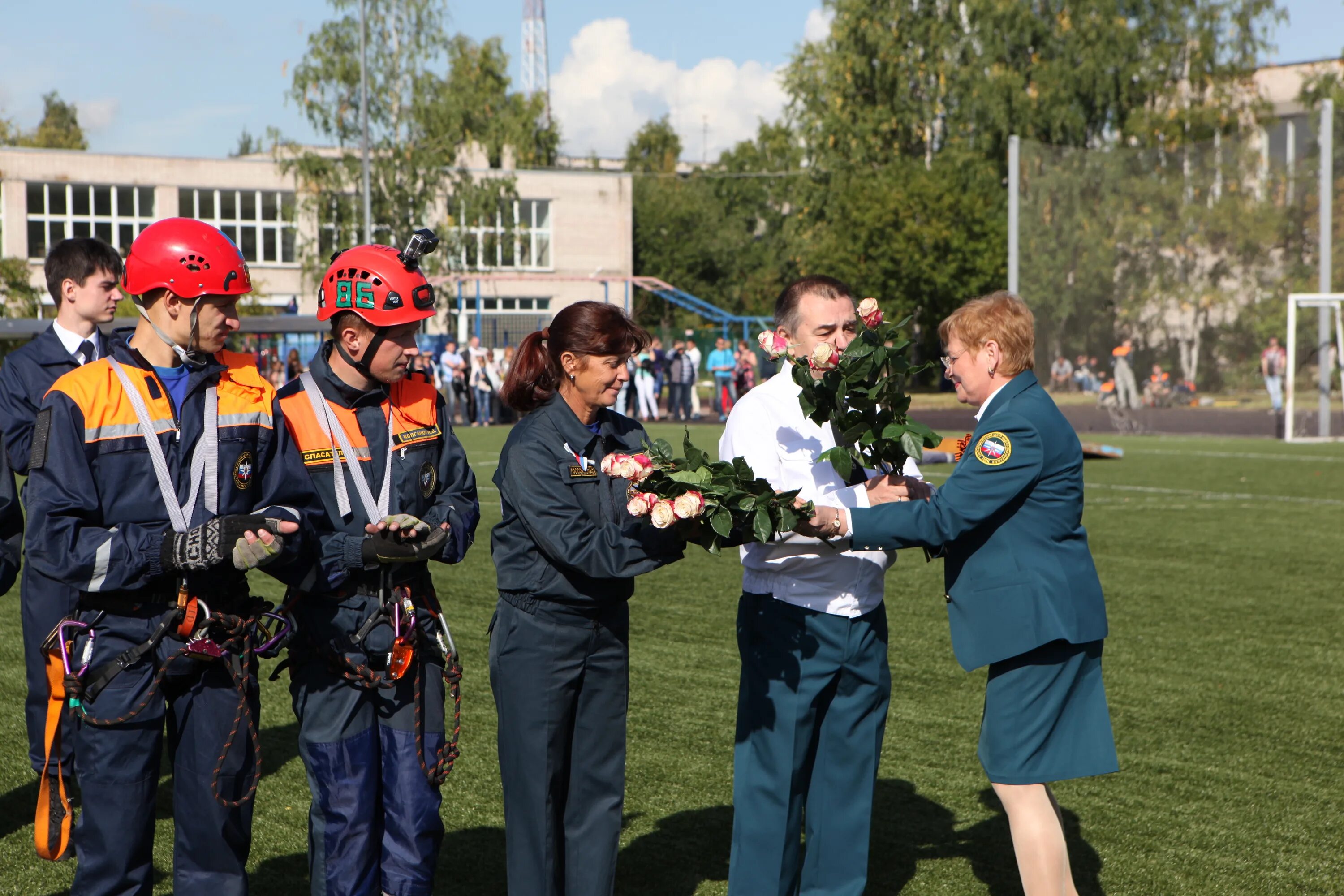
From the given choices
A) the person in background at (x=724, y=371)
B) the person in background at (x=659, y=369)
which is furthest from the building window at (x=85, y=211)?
the person in background at (x=724, y=371)

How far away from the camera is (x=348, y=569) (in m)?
3.63

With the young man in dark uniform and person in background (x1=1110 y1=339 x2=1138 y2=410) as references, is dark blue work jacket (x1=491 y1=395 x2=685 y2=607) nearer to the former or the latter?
the young man in dark uniform

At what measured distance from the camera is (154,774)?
3447 mm

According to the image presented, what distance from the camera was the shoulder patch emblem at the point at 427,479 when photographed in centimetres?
387

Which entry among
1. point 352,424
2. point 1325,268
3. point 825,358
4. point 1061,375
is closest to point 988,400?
point 825,358

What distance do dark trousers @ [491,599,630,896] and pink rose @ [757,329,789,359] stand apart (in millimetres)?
864

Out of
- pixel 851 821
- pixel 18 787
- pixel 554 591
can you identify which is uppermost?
pixel 554 591

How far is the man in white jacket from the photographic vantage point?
391 cm

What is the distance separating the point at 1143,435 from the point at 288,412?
86.4ft

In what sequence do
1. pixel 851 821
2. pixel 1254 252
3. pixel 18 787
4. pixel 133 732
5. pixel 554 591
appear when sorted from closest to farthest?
pixel 133 732 → pixel 554 591 → pixel 851 821 → pixel 18 787 → pixel 1254 252

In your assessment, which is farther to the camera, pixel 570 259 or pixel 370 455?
pixel 570 259

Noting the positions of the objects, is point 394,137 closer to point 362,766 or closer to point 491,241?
point 491,241

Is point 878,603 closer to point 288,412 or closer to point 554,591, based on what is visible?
point 554,591

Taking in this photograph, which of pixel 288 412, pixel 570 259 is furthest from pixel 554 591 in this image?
pixel 570 259
